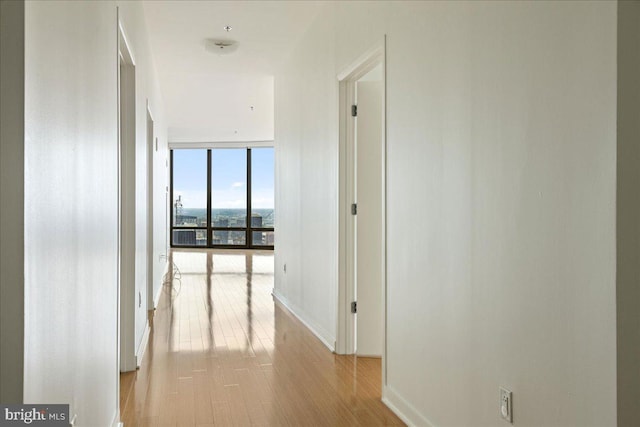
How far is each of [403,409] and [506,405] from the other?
108 cm

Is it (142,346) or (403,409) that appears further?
(142,346)

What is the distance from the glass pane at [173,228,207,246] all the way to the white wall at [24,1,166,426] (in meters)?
13.1

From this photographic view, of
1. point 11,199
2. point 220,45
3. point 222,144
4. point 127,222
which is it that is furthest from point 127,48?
point 222,144

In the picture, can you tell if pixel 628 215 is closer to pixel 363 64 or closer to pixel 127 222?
pixel 363 64

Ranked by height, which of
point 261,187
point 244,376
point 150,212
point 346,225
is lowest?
point 244,376

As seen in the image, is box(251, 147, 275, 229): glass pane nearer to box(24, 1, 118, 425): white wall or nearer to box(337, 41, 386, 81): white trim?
box(337, 41, 386, 81): white trim

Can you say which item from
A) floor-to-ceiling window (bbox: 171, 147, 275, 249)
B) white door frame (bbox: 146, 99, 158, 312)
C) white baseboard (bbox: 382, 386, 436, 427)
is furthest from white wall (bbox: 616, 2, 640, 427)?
floor-to-ceiling window (bbox: 171, 147, 275, 249)

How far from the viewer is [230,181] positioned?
15.6 meters

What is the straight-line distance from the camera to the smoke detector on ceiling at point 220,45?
19.8 ft

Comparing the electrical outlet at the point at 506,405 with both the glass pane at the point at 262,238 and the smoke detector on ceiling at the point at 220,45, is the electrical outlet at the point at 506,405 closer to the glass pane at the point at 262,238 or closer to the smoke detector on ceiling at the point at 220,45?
the smoke detector on ceiling at the point at 220,45

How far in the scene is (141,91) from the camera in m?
4.79

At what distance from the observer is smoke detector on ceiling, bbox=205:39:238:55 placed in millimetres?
6043

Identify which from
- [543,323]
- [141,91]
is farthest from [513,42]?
[141,91]

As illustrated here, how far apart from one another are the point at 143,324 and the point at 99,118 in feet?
9.63
